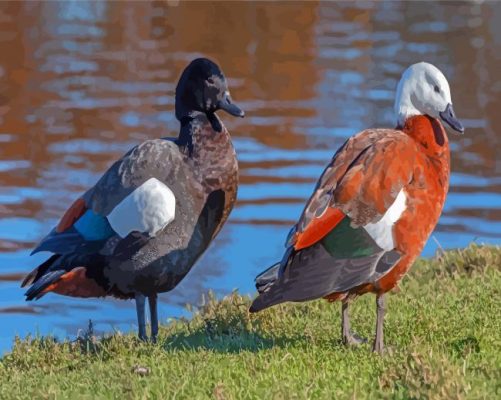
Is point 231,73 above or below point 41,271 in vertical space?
below

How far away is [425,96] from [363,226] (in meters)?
1.03

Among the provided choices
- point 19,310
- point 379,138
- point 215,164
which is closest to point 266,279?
point 215,164

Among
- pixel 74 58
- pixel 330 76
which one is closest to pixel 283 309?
pixel 330 76

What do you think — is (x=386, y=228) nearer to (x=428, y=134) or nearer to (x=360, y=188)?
(x=360, y=188)

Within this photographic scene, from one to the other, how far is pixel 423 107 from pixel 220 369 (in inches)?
85.3

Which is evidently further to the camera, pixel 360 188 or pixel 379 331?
pixel 379 331

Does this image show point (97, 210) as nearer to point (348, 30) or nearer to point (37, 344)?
point (37, 344)

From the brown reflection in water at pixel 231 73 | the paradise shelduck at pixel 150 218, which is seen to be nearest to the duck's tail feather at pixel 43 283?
the paradise shelduck at pixel 150 218

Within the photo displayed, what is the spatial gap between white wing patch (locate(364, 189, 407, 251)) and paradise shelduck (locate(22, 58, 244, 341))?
148cm

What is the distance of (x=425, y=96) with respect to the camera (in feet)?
25.6

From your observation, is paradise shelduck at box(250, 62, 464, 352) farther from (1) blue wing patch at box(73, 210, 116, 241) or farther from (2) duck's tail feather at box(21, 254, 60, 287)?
(2) duck's tail feather at box(21, 254, 60, 287)

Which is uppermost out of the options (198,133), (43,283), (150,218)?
(198,133)

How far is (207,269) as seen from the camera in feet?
44.0

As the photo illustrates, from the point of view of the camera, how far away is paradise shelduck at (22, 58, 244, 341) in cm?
825
